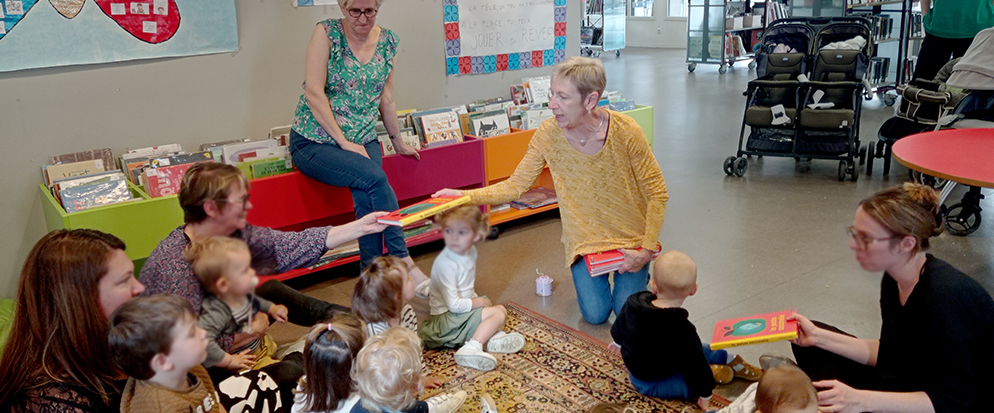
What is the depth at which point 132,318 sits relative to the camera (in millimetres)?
1303

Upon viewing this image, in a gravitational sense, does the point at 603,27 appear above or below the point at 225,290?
above

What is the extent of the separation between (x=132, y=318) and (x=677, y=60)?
13.9 metres

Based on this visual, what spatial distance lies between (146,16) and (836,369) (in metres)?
3.40

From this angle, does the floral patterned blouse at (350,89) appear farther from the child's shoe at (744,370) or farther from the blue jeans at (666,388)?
the child's shoe at (744,370)

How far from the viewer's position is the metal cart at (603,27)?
1532 cm

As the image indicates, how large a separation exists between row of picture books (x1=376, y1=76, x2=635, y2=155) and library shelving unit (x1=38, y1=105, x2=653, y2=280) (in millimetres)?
93

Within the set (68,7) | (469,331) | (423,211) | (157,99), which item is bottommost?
(469,331)

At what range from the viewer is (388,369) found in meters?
1.86

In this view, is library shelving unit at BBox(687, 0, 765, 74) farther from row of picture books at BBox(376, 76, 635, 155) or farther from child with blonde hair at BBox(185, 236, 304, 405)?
child with blonde hair at BBox(185, 236, 304, 405)

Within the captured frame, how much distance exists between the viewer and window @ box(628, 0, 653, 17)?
55.6 feet

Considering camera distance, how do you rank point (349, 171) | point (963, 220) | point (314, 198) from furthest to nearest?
point (963, 220) < point (314, 198) < point (349, 171)

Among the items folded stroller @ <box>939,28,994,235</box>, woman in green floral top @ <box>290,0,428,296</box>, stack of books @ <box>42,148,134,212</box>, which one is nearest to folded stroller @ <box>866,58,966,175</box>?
folded stroller @ <box>939,28,994,235</box>

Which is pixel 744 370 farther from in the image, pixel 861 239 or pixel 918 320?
pixel 861 239

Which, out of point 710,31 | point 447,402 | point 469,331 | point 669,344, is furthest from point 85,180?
point 710,31
